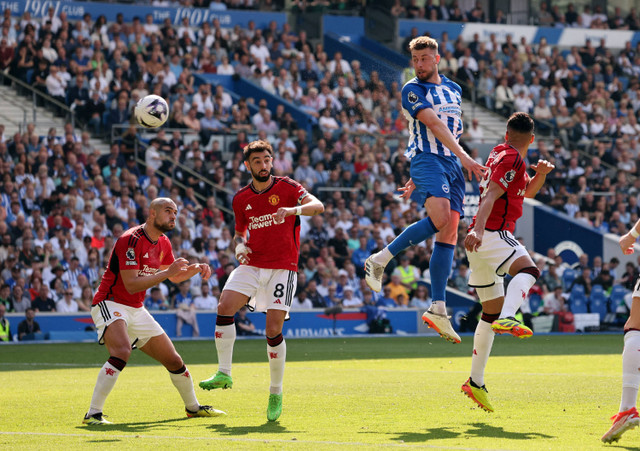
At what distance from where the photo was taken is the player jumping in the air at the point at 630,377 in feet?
24.9

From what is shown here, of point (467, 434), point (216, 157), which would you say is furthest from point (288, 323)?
point (467, 434)

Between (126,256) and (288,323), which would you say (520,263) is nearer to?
(126,256)

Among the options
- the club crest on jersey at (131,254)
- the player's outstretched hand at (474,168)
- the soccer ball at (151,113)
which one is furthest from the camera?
the soccer ball at (151,113)

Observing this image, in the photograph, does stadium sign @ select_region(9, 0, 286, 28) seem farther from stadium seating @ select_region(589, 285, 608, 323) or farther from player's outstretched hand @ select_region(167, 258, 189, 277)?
player's outstretched hand @ select_region(167, 258, 189, 277)

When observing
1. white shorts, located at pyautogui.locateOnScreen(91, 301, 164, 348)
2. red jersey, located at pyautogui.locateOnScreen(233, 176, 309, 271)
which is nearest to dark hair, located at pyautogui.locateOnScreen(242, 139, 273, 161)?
red jersey, located at pyautogui.locateOnScreen(233, 176, 309, 271)

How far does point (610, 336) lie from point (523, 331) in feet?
50.7

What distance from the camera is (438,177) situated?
9977mm

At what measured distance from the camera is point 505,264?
32.0 feet

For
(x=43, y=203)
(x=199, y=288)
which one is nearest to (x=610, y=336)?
(x=199, y=288)

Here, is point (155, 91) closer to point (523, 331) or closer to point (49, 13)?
point (49, 13)

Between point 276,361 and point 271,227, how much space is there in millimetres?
1240

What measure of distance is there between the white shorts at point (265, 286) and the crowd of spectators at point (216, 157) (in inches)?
458

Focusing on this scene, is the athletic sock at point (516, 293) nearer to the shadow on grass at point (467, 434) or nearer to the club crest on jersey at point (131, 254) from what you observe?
the shadow on grass at point (467, 434)

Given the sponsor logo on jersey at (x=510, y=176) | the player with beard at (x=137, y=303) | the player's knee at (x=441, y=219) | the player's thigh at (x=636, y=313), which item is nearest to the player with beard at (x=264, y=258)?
the player with beard at (x=137, y=303)
